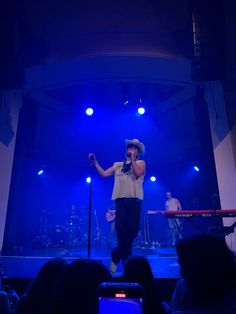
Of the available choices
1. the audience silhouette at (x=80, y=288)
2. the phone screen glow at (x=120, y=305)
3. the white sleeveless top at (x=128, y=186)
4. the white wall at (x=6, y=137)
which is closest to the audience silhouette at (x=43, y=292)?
the audience silhouette at (x=80, y=288)

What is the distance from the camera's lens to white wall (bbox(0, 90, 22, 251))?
6.09 metres

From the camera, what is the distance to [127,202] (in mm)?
3566

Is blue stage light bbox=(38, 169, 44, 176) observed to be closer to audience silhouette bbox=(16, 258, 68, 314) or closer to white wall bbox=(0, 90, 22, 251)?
white wall bbox=(0, 90, 22, 251)

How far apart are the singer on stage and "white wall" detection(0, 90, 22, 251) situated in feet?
10.9

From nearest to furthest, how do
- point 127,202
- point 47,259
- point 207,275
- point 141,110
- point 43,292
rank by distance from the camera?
point 207,275, point 43,292, point 127,202, point 47,259, point 141,110

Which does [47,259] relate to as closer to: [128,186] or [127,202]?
[127,202]

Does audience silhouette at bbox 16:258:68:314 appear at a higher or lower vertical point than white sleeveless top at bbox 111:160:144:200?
lower

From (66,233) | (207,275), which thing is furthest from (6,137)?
(207,275)

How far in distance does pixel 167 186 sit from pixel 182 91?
467 centimetres

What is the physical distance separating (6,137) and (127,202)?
4165mm

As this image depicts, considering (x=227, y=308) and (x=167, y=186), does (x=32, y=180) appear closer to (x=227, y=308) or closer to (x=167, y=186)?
(x=167, y=186)

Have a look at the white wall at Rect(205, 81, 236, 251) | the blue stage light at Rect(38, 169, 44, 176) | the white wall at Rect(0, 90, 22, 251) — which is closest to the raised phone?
the white wall at Rect(205, 81, 236, 251)

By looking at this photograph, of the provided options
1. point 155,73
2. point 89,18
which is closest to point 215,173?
point 155,73

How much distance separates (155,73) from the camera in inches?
271
